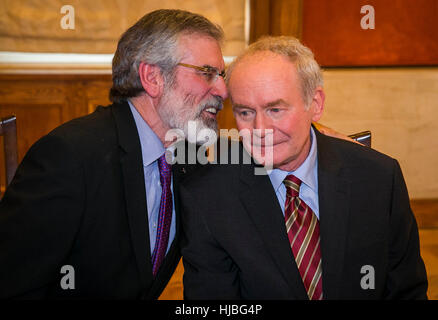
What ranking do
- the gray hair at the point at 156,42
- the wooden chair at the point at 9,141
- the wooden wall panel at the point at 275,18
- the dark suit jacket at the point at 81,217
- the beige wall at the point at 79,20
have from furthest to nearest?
the beige wall at the point at 79,20 → the wooden wall panel at the point at 275,18 → the wooden chair at the point at 9,141 → the gray hair at the point at 156,42 → the dark suit jacket at the point at 81,217

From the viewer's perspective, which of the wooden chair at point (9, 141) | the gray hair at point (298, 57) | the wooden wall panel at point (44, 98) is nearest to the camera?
the gray hair at point (298, 57)

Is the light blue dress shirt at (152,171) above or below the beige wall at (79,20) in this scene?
below

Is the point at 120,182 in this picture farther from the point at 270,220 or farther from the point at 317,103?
the point at 317,103

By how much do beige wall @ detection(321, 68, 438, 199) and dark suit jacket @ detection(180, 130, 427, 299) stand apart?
106 inches

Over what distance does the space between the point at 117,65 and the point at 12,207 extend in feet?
2.63

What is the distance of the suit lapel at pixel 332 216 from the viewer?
1596 mm

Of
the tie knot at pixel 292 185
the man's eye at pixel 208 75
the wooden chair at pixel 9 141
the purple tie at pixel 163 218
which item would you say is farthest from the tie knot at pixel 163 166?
the wooden chair at pixel 9 141

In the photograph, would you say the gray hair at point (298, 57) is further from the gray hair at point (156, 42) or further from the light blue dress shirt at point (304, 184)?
the gray hair at point (156, 42)

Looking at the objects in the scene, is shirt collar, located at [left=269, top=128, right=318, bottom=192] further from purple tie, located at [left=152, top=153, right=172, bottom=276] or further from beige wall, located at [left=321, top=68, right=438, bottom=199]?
beige wall, located at [left=321, top=68, right=438, bottom=199]

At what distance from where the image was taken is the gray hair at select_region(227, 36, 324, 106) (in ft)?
5.54

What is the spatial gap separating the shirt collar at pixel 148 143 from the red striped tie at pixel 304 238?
0.54 metres
